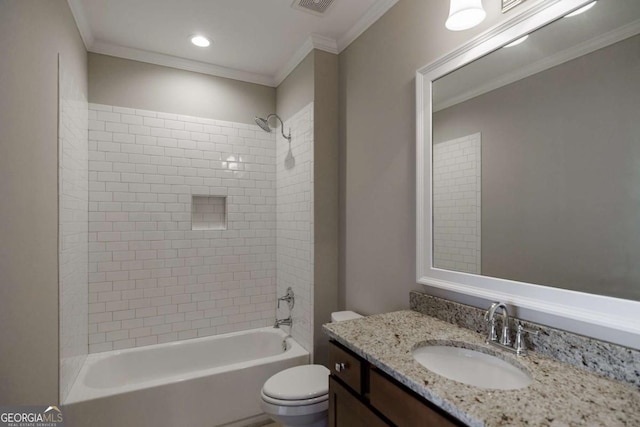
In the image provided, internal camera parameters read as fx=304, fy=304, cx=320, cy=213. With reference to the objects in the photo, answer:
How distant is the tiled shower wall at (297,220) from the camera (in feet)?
7.97

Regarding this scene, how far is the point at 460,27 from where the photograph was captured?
51.5 inches

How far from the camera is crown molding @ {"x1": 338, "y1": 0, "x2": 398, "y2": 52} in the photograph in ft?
6.25

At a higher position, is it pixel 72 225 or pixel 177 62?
pixel 177 62

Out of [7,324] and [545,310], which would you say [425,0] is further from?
[7,324]

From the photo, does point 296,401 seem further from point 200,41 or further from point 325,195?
point 200,41

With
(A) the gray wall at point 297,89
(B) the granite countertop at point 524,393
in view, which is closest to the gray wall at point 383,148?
(A) the gray wall at point 297,89

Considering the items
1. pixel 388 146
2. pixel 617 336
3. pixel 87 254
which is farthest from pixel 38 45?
pixel 617 336

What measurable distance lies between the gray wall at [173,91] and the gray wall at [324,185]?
2.56 ft

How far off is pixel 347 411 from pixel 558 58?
1.60 meters

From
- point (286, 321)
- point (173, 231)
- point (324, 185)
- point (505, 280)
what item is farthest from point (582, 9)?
point (173, 231)

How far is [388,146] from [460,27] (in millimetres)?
737

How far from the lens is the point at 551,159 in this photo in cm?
113

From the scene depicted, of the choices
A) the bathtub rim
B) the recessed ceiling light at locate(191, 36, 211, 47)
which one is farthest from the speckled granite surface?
the recessed ceiling light at locate(191, 36, 211, 47)

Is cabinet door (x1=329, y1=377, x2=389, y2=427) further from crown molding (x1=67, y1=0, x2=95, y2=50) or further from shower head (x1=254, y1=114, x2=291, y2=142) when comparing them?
crown molding (x1=67, y1=0, x2=95, y2=50)
